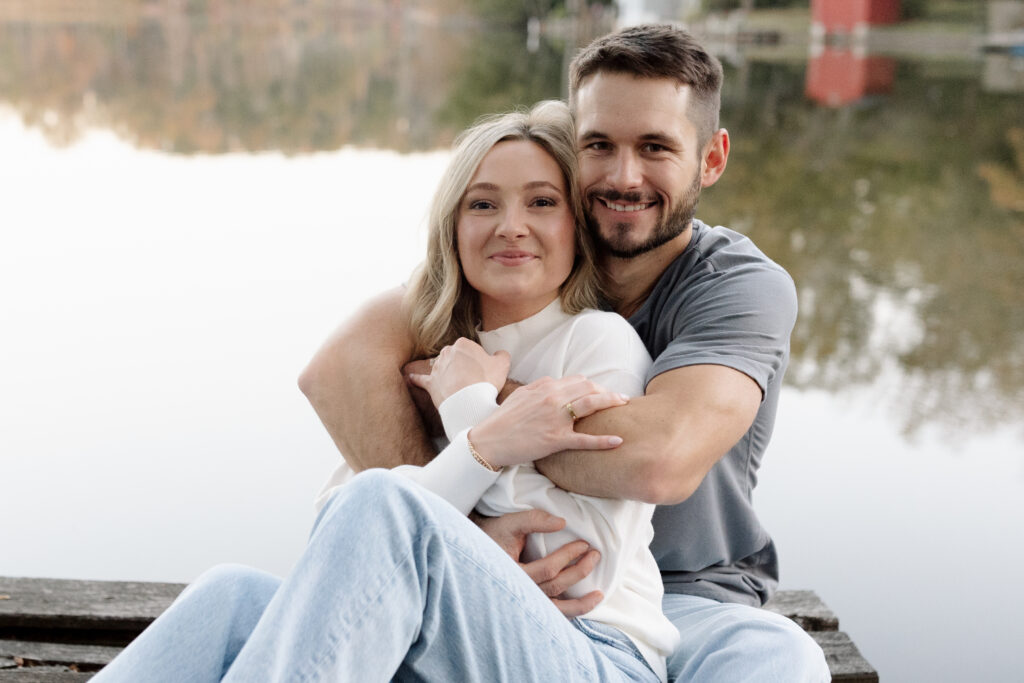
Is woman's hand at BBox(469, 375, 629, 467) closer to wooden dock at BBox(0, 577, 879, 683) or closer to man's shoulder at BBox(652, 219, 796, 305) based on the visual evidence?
man's shoulder at BBox(652, 219, 796, 305)

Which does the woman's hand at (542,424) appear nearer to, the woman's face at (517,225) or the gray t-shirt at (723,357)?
the gray t-shirt at (723,357)

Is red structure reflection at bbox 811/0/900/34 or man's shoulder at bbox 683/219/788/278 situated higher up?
red structure reflection at bbox 811/0/900/34

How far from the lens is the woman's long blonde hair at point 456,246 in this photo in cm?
221

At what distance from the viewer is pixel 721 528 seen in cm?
217

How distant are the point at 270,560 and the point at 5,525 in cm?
113

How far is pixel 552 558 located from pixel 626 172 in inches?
33.1

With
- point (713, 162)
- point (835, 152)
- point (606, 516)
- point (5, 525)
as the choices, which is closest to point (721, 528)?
point (606, 516)

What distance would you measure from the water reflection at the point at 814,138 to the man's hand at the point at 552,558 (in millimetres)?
3855

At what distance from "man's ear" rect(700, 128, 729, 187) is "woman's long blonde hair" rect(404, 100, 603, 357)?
34cm

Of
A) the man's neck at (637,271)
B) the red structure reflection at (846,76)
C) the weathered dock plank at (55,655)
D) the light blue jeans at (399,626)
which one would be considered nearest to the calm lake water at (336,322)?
the weathered dock plank at (55,655)

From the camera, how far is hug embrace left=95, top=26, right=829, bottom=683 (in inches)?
62.8

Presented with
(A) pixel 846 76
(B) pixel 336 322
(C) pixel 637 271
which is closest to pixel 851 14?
(A) pixel 846 76

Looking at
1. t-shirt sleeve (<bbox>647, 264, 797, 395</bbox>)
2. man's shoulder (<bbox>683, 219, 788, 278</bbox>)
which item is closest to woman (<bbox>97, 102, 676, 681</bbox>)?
t-shirt sleeve (<bbox>647, 264, 797, 395</bbox>)

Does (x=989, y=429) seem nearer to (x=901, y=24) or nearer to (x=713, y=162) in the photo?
(x=713, y=162)
